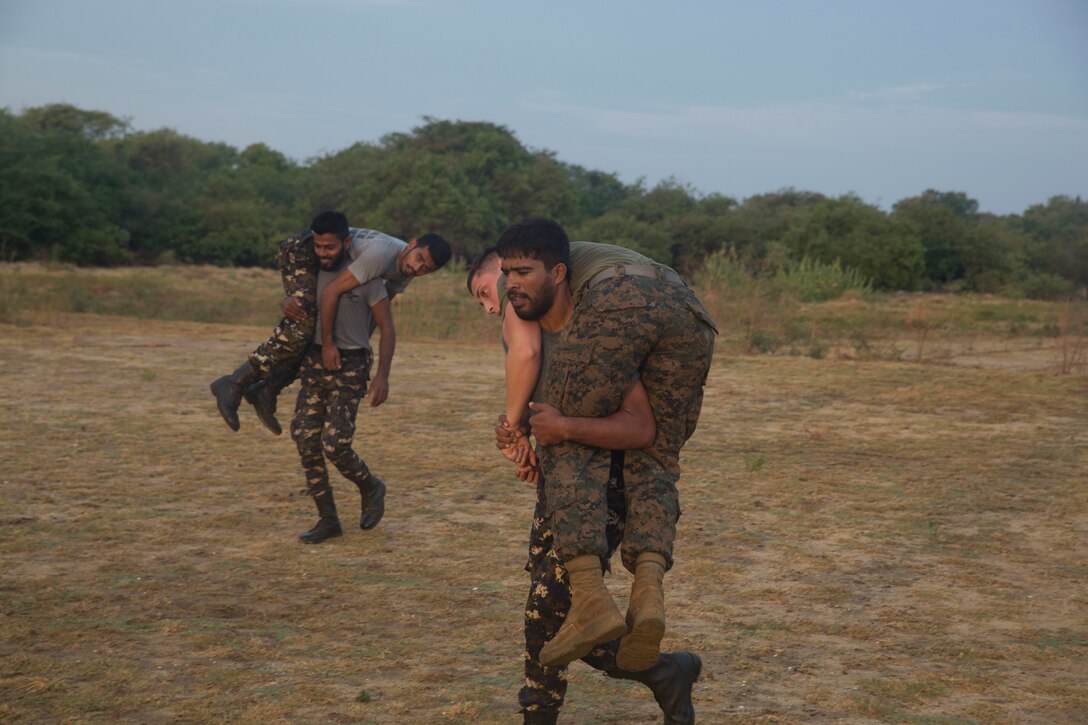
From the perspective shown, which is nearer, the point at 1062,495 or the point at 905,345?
the point at 1062,495

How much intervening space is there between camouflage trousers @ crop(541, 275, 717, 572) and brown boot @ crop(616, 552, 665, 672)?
7 centimetres

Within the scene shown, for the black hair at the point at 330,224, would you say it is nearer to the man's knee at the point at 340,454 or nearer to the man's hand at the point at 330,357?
the man's hand at the point at 330,357

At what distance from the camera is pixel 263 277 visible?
35000mm

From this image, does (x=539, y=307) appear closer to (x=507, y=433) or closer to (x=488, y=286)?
(x=507, y=433)

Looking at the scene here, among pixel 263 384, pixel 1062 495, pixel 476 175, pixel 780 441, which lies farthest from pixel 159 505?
pixel 476 175

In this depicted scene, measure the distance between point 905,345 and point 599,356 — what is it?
59.1 feet

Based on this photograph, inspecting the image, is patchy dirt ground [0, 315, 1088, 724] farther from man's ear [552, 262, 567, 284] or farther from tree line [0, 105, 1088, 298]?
tree line [0, 105, 1088, 298]

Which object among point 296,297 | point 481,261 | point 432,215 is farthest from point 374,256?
point 432,215

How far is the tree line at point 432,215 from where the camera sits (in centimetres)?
3434

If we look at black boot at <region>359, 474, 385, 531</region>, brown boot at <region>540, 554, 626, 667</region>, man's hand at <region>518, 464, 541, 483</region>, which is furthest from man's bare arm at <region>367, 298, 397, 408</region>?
brown boot at <region>540, 554, 626, 667</region>

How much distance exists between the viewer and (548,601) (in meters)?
3.83

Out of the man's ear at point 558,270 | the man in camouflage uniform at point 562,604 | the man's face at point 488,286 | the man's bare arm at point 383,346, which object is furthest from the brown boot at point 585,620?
the man's bare arm at point 383,346

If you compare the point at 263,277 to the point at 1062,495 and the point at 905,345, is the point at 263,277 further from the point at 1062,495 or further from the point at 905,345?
the point at 1062,495

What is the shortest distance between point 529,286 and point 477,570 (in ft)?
10.1
